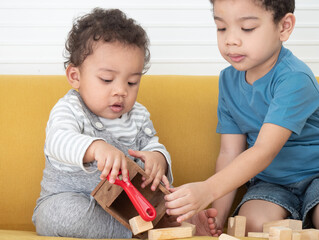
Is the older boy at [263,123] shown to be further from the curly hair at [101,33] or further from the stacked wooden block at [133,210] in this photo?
the curly hair at [101,33]

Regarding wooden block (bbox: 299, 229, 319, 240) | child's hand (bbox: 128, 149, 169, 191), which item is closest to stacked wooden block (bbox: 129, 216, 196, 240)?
child's hand (bbox: 128, 149, 169, 191)

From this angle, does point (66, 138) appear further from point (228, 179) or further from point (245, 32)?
point (245, 32)

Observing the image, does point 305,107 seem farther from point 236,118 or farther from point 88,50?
point 88,50

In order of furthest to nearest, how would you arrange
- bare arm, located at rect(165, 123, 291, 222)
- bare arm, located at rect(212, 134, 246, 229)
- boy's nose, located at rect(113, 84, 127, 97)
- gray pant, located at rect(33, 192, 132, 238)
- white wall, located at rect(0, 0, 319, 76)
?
white wall, located at rect(0, 0, 319, 76) < bare arm, located at rect(212, 134, 246, 229) < boy's nose, located at rect(113, 84, 127, 97) < gray pant, located at rect(33, 192, 132, 238) < bare arm, located at rect(165, 123, 291, 222)

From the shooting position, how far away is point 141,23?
2148mm

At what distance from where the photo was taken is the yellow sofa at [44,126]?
1.61 metres

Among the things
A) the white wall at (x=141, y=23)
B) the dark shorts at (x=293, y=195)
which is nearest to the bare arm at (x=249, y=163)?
the dark shorts at (x=293, y=195)

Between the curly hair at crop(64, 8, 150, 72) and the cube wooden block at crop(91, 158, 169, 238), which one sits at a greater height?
the curly hair at crop(64, 8, 150, 72)

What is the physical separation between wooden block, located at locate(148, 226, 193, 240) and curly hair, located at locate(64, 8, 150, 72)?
1.85 feet

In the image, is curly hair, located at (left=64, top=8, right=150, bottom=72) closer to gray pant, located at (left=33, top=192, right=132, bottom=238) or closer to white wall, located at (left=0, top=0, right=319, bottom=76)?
gray pant, located at (left=33, top=192, right=132, bottom=238)

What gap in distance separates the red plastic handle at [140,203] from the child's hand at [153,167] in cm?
9

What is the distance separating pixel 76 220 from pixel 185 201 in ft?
0.98

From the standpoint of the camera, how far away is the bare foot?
1.32 meters

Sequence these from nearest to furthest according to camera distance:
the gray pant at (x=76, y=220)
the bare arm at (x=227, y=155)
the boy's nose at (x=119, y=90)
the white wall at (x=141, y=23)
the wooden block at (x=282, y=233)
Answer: the wooden block at (x=282, y=233) < the gray pant at (x=76, y=220) < the boy's nose at (x=119, y=90) < the bare arm at (x=227, y=155) < the white wall at (x=141, y=23)
